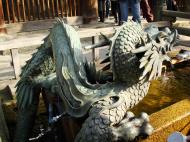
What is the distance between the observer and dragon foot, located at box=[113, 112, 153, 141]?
6.99 feet

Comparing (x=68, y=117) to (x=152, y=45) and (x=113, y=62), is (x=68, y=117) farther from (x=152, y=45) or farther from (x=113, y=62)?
(x=152, y=45)

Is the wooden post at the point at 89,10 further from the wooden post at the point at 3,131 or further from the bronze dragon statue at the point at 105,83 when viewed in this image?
the wooden post at the point at 3,131

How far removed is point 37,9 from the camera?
8641 millimetres

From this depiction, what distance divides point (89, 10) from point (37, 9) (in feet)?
4.35

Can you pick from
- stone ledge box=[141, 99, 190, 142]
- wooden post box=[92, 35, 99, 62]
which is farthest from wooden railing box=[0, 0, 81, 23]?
stone ledge box=[141, 99, 190, 142]

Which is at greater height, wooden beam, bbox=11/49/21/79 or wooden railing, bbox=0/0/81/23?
wooden railing, bbox=0/0/81/23

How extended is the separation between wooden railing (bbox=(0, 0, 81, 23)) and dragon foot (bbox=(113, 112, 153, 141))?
21.9ft

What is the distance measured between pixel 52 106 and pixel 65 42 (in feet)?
2.13

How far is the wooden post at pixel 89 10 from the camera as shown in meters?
8.78

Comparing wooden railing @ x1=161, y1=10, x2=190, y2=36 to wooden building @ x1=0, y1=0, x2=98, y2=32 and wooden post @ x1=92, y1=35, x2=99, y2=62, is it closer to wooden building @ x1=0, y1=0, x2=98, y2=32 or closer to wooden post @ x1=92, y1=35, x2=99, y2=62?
wooden post @ x1=92, y1=35, x2=99, y2=62

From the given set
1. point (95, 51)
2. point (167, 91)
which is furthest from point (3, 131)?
point (95, 51)

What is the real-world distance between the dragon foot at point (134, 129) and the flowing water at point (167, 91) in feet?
3.15

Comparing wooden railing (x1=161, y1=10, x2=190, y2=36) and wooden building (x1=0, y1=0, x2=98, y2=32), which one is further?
wooden building (x1=0, y1=0, x2=98, y2=32)

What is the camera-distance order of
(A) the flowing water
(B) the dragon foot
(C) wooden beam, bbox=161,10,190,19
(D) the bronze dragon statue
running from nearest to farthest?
(B) the dragon foot
(D) the bronze dragon statue
(A) the flowing water
(C) wooden beam, bbox=161,10,190,19
